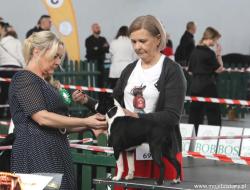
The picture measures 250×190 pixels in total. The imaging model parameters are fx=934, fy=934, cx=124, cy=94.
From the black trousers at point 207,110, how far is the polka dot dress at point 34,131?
24.9 feet

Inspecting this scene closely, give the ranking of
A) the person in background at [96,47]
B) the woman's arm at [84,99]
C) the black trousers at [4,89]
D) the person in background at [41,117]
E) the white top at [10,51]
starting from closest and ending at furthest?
the person in background at [41,117], the woman's arm at [84,99], the white top at [10,51], the black trousers at [4,89], the person in background at [96,47]

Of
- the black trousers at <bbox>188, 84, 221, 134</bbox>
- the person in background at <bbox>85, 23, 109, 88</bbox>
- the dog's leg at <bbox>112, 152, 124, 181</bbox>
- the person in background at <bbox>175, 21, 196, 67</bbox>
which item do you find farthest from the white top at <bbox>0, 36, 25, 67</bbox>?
the dog's leg at <bbox>112, 152, 124, 181</bbox>

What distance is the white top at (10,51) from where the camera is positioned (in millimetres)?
14555

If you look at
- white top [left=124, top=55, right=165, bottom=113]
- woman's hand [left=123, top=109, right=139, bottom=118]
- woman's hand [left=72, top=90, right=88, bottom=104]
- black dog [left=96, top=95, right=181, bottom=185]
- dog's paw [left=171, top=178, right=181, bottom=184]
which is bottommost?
dog's paw [left=171, top=178, right=181, bottom=184]

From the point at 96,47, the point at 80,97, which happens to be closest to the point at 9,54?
the point at 96,47

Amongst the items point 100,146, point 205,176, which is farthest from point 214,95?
point 100,146

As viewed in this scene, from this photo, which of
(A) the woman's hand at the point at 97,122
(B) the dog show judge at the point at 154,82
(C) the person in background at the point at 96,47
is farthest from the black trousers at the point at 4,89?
(B) the dog show judge at the point at 154,82

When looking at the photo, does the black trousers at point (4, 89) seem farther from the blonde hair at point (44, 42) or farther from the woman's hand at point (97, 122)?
the woman's hand at point (97, 122)

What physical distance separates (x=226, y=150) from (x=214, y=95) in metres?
2.48

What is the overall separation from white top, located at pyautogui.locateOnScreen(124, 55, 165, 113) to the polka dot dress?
485mm

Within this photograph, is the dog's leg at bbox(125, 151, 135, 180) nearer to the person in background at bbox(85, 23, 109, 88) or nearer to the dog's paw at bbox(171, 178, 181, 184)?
the dog's paw at bbox(171, 178, 181, 184)

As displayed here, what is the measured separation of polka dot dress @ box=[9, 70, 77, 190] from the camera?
17.1 ft

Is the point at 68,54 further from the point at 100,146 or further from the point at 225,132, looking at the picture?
the point at 100,146

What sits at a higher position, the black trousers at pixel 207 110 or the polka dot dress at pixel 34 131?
the polka dot dress at pixel 34 131
